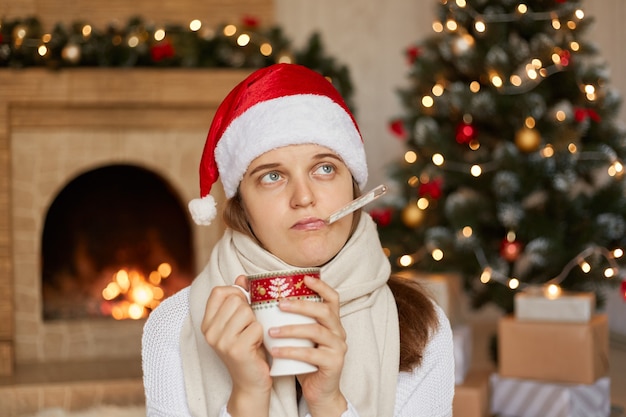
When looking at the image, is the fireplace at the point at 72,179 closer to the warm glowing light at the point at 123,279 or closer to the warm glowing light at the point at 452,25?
the warm glowing light at the point at 123,279

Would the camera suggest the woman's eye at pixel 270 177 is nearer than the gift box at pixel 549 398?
Yes

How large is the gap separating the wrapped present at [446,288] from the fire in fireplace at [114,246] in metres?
1.20

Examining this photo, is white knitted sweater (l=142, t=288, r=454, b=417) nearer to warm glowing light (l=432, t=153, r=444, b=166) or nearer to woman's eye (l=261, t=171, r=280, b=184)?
woman's eye (l=261, t=171, r=280, b=184)

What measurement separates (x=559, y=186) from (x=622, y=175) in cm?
21

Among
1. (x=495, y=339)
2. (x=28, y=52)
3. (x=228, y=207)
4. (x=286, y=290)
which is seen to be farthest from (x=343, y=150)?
(x=28, y=52)

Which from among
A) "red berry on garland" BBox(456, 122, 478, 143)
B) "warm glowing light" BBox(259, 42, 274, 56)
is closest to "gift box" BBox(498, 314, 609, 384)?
"red berry on garland" BBox(456, 122, 478, 143)

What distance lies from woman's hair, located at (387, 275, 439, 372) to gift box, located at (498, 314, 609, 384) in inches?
58.5

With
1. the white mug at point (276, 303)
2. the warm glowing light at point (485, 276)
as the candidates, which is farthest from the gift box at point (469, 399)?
the white mug at point (276, 303)

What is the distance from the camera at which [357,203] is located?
1033mm

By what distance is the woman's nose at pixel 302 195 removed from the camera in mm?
1056

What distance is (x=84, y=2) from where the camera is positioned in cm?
360

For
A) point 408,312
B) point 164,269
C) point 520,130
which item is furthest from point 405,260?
point 408,312

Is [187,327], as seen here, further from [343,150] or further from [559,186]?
[559,186]

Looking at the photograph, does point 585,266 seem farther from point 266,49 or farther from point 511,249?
point 266,49
